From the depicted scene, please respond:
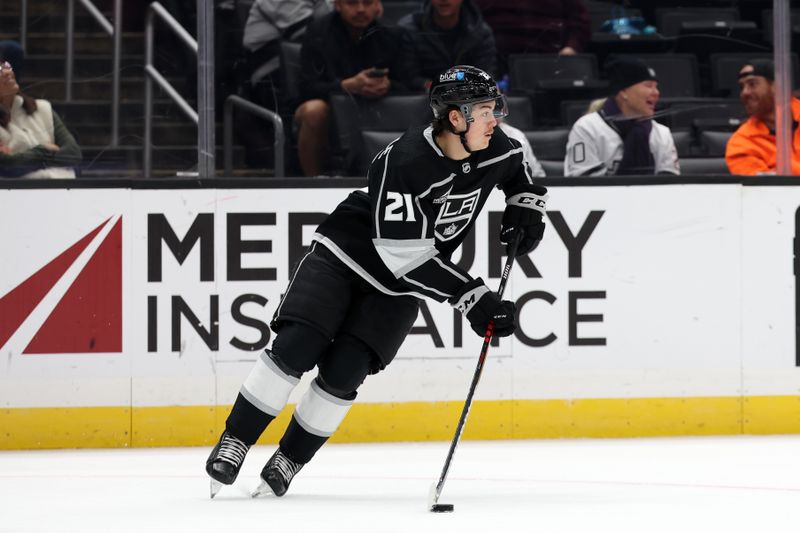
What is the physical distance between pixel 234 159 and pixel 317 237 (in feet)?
4.37

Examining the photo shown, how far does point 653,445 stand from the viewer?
482cm

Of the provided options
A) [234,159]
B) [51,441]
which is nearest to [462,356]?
[234,159]

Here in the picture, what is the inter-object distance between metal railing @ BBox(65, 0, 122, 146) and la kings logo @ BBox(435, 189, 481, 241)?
1.76m

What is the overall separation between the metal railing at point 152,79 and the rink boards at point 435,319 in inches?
6.9

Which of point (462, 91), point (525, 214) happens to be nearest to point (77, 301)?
point (525, 214)

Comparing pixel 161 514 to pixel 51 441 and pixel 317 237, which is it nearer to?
pixel 317 237

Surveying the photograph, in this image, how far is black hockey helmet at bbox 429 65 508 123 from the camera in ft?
11.4

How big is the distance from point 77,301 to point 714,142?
2459mm

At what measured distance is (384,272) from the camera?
11.9 ft

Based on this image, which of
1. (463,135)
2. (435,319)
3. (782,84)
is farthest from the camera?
(782,84)

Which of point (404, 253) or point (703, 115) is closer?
point (404, 253)

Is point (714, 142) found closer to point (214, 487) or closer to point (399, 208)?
point (399, 208)

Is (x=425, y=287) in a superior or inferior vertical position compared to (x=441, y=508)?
superior

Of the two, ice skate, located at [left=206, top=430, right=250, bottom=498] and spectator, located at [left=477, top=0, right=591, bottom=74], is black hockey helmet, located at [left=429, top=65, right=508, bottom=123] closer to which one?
ice skate, located at [left=206, top=430, right=250, bottom=498]
